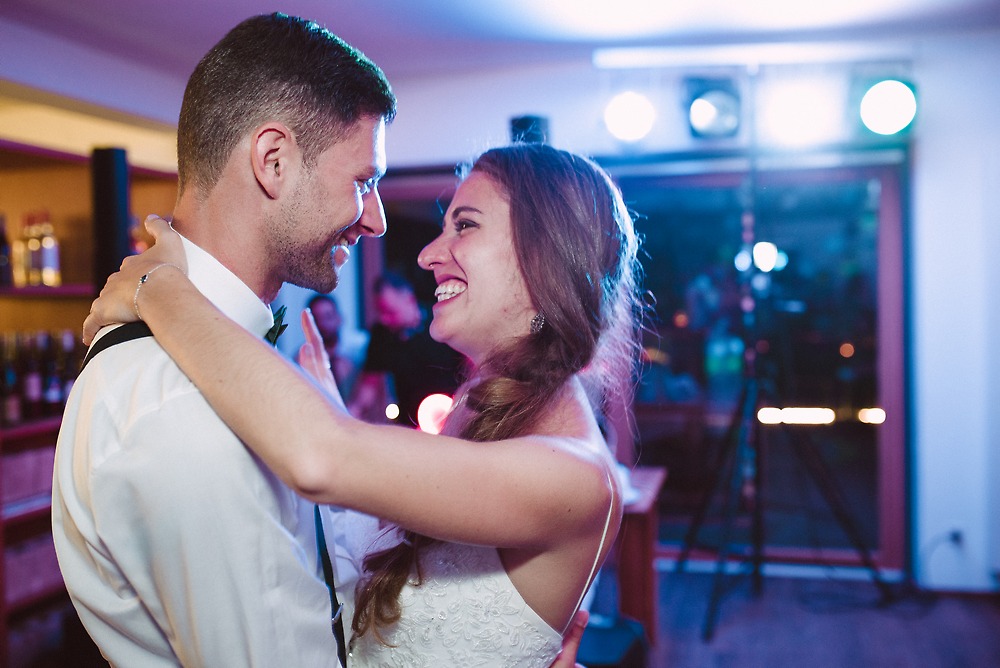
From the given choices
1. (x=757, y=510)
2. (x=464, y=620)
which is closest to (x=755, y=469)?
(x=757, y=510)

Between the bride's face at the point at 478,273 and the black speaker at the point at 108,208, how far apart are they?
1.24m

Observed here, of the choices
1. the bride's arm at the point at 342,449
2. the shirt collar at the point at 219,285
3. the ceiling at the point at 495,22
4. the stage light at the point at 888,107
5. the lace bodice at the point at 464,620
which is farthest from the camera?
the stage light at the point at 888,107

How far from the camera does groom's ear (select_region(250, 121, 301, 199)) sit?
1.13m

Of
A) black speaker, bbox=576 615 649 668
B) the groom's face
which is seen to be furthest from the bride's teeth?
black speaker, bbox=576 615 649 668

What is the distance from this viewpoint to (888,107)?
4055 millimetres

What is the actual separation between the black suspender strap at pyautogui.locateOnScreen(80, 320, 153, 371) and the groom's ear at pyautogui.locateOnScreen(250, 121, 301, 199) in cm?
27

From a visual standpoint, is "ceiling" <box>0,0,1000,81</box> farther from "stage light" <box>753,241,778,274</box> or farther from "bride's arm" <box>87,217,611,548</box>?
"bride's arm" <box>87,217,611,548</box>

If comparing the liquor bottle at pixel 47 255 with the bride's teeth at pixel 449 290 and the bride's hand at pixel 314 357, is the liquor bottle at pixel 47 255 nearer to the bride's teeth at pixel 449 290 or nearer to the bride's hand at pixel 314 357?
the bride's hand at pixel 314 357

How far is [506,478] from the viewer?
1067 mm

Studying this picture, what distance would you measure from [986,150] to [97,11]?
4597mm

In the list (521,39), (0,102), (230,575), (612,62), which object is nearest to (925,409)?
(612,62)

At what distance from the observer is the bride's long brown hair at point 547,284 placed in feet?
4.55

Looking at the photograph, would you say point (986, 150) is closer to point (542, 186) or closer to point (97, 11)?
point (542, 186)

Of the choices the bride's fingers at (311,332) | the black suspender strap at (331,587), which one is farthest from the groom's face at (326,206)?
the bride's fingers at (311,332)
